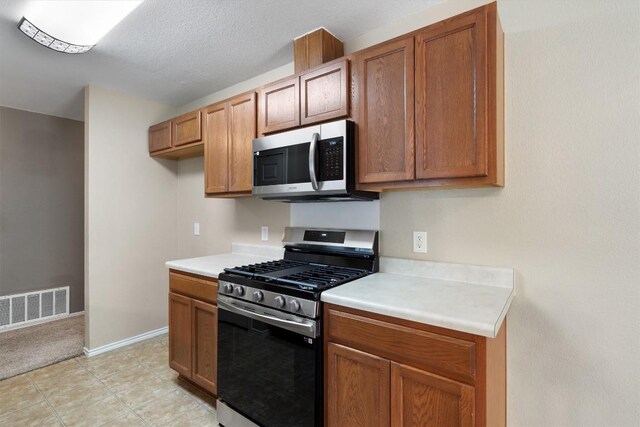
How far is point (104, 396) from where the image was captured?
7.41 feet

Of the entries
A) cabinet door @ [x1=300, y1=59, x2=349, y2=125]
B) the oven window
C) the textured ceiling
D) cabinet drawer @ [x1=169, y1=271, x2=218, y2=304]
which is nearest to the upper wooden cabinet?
cabinet door @ [x1=300, y1=59, x2=349, y2=125]

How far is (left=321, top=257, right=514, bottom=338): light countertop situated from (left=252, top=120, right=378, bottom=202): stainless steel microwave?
506 millimetres

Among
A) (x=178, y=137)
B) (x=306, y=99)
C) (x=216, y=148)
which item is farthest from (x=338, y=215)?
(x=178, y=137)

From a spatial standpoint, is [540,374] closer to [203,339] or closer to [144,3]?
[203,339]

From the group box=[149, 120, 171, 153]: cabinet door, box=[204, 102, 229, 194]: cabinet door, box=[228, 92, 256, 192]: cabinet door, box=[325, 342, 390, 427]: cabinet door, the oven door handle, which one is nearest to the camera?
box=[325, 342, 390, 427]: cabinet door

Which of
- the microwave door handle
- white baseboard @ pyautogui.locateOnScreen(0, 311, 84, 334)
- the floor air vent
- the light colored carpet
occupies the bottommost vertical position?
the light colored carpet

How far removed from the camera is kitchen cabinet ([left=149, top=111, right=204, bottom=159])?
2781mm

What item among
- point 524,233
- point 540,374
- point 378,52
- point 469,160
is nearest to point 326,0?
point 378,52

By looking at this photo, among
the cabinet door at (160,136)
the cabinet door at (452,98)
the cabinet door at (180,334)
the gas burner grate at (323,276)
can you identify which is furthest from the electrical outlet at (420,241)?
the cabinet door at (160,136)

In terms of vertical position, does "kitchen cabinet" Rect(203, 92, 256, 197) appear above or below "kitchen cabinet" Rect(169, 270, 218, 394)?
above

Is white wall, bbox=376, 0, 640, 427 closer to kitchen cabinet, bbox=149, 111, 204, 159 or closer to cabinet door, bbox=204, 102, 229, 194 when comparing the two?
cabinet door, bbox=204, 102, 229, 194

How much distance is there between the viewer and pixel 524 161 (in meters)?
1.57

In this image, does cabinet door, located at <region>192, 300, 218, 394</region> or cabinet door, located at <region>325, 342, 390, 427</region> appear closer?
cabinet door, located at <region>325, 342, 390, 427</region>

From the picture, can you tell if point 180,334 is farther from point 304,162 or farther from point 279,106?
point 279,106
